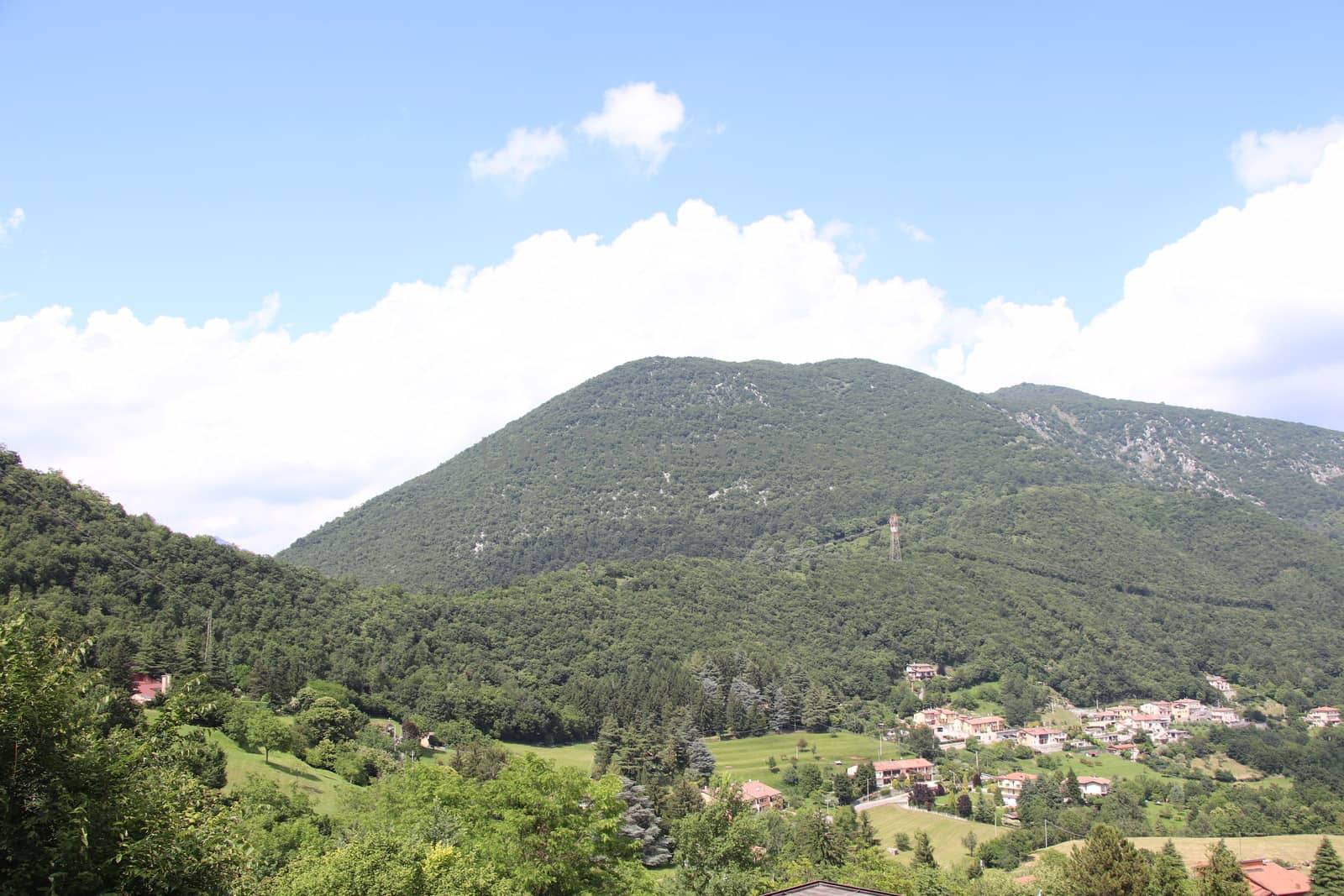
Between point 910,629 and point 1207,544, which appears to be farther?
point 1207,544

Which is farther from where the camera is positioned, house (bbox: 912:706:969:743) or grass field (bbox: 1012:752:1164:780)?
house (bbox: 912:706:969:743)

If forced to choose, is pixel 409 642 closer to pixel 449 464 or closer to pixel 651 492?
pixel 651 492

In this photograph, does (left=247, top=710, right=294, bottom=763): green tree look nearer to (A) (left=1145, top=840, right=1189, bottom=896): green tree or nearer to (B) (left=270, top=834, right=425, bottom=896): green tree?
(B) (left=270, top=834, right=425, bottom=896): green tree

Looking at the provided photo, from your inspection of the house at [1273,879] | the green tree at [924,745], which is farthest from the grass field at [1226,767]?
the house at [1273,879]

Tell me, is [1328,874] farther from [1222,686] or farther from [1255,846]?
[1222,686]

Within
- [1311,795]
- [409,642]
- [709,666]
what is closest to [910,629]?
[709,666]

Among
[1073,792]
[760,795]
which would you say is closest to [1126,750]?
[1073,792]

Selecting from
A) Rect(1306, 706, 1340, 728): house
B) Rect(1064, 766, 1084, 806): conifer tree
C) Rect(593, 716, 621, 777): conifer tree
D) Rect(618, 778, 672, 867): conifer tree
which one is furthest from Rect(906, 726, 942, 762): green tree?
Rect(1306, 706, 1340, 728): house

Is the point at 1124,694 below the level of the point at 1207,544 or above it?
below
